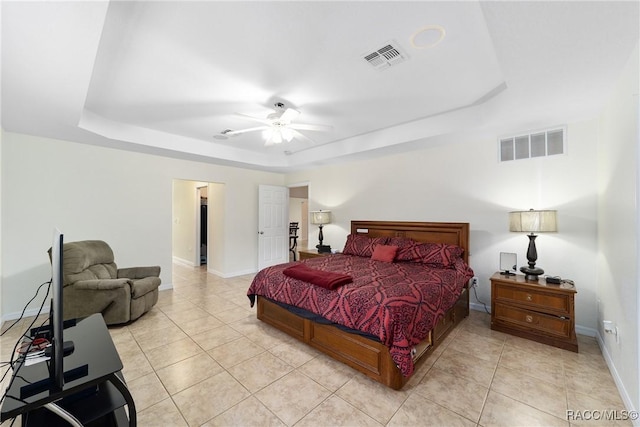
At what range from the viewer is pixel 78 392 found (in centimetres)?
138

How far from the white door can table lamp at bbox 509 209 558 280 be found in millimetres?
4722

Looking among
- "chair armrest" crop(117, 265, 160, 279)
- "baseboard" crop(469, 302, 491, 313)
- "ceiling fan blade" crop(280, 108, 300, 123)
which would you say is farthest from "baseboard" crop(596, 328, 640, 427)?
"chair armrest" crop(117, 265, 160, 279)

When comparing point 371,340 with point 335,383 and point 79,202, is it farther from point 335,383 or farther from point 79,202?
point 79,202

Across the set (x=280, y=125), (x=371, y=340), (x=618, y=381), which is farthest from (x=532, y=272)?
(x=280, y=125)

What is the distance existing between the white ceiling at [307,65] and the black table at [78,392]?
193 centimetres

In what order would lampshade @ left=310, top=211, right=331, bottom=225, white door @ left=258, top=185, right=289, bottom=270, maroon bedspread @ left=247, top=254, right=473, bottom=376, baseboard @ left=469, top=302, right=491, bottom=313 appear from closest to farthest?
maroon bedspread @ left=247, top=254, right=473, bottom=376 → baseboard @ left=469, top=302, right=491, bottom=313 → lampshade @ left=310, top=211, right=331, bottom=225 → white door @ left=258, top=185, right=289, bottom=270

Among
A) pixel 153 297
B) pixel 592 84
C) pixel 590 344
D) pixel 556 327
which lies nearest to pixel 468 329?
pixel 556 327

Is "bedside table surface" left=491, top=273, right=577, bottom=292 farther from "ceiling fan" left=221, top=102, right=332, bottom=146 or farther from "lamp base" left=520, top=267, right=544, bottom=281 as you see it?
"ceiling fan" left=221, top=102, right=332, bottom=146

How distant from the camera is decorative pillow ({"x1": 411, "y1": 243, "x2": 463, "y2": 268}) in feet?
11.1

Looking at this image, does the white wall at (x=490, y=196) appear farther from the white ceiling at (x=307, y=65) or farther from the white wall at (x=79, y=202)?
the white wall at (x=79, y=202)

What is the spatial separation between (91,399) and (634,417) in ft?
11.0

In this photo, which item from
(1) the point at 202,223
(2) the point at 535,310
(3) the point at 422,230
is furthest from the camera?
(1) the point at 202,223

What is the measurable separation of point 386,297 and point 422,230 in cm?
228

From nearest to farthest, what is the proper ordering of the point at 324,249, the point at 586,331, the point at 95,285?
1. the point at 586,331
2. the point at 95,285
3. the point at 324,249
